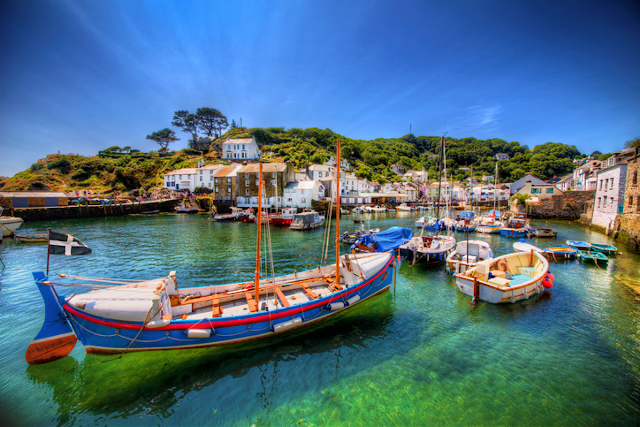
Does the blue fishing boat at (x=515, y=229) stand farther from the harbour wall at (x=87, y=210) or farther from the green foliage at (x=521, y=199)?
the harbour wall at (x=87, y=210)

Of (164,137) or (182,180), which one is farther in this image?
(164,137)

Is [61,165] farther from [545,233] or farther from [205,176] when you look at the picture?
[545,233]

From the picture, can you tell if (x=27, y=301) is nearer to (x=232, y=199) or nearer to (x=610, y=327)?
(x=610, y=327)

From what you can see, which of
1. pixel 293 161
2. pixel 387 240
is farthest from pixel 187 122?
pixel 387 240

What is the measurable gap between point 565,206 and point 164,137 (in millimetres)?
137237

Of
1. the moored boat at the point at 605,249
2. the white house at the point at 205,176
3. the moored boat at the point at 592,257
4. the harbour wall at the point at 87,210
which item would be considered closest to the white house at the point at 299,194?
the white house at the point at 205,176

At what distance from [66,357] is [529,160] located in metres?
160

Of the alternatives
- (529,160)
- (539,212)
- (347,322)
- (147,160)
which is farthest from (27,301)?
(529,160)

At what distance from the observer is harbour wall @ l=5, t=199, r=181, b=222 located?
155 feet

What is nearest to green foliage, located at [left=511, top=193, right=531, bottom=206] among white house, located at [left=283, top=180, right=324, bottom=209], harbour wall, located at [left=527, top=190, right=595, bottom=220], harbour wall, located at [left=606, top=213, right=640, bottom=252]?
harbour wall, located at [left=527, top=190, right=595, bottom=220]

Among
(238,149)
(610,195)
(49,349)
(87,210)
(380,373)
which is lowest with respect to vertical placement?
(380,373)

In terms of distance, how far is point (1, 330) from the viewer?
11031mm

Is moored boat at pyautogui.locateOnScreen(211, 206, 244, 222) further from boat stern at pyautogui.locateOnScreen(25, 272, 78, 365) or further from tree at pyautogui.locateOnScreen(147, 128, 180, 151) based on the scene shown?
tree at pyautogui.locateOnScreen(147, 128, 180, 151)

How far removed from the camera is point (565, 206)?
49531mm
